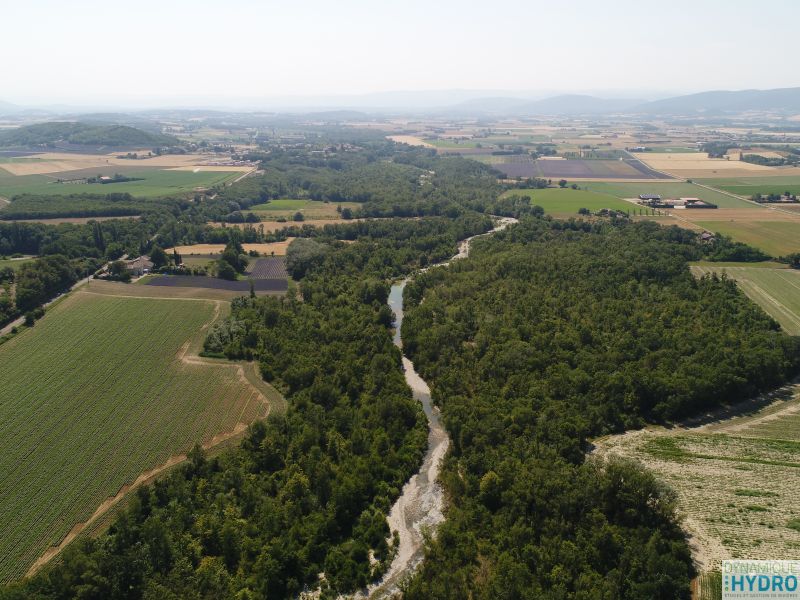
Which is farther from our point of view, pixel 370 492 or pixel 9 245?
pixel 9 245

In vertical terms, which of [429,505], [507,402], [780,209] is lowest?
[429,505]

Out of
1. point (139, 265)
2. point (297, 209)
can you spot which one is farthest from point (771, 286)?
point (297, 209)

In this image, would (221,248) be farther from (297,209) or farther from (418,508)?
(418,508)

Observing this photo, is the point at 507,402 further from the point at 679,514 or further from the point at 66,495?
the point at 66,495

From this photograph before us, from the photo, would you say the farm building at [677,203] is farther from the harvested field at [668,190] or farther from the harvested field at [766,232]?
the harvested field at [766,232]

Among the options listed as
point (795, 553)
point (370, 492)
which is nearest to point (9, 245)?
point (370, 492)

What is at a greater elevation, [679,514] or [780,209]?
[780,209]

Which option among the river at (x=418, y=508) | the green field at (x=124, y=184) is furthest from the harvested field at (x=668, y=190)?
the green field at (x=124, y=184)
